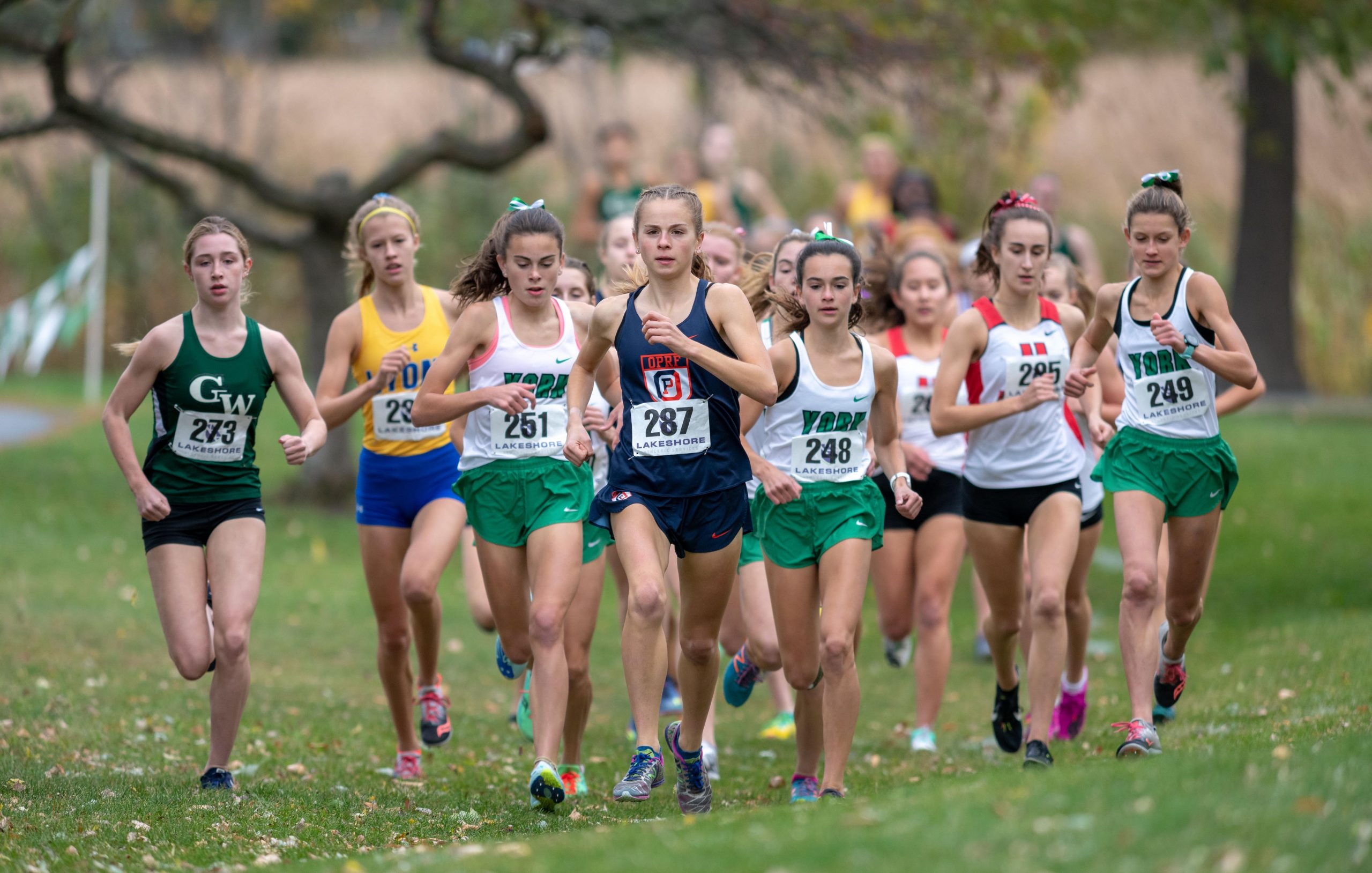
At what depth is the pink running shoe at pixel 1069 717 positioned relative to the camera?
843 cm

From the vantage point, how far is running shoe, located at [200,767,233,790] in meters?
6.94

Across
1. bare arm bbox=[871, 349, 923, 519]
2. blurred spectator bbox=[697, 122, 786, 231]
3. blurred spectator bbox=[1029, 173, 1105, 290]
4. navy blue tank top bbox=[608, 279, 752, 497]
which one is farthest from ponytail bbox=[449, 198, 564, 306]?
blurred spectator bbox=[1029, 173, 1105, 290]

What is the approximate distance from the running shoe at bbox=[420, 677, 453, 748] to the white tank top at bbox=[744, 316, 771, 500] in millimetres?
1988

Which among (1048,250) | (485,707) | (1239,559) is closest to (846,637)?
(1048,250)

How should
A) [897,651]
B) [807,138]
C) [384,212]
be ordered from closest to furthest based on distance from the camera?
1. [384,212]
2. [897,651]
3. [807,138]

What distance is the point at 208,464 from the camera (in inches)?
276

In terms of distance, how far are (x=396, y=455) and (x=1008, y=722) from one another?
342cm

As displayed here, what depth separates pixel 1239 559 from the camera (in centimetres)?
1361

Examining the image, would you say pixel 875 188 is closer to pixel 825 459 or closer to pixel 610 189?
pixel 610 189

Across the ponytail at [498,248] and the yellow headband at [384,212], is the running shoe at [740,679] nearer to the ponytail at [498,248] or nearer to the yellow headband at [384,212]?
the ponytail at [498,248]

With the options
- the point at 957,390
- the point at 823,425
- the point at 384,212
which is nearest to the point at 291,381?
the point at 384,212

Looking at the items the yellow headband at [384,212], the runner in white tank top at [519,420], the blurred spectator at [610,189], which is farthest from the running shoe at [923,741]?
the blurred spectator at [610,189]

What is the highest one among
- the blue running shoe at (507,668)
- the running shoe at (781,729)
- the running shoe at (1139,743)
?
the blue running shoe at (507,668)

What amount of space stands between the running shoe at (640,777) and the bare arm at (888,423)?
1.53 meters
